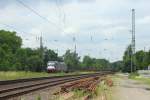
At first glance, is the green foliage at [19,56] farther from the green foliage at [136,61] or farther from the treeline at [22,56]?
the green foliage at [136,61]

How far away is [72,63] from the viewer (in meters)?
154

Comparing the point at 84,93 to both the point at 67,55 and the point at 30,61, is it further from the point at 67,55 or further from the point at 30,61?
the point at 67,55

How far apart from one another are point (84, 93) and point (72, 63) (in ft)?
428

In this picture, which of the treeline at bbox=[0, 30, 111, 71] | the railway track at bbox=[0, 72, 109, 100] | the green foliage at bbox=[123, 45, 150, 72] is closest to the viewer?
the railway track at bbox=[0, 72, 109, 100]

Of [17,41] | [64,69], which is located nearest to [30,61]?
[64,69]

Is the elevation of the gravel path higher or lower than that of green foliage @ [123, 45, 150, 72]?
lower

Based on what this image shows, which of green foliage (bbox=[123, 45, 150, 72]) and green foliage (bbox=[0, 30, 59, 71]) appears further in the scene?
green foliage (bbox=[123, 45, 150, 72])

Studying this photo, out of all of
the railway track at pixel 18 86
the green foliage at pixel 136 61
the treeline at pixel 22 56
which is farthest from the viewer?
the green foliage at pixel 136 61

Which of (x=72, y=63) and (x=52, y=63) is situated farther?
(x=72, y=63)

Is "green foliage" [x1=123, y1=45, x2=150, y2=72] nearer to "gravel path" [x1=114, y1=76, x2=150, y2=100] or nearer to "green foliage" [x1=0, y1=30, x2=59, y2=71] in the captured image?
"green foliage" [x1=0, y1=30, x2=59, y2=71]

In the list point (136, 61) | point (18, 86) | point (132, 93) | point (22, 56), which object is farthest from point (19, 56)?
point (132, 93)

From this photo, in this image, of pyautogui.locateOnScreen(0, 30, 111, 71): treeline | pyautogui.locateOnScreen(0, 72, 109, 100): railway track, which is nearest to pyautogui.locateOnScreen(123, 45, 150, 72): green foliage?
pyautogui.locateOnScreen(0, 30, 111, 71): treeline

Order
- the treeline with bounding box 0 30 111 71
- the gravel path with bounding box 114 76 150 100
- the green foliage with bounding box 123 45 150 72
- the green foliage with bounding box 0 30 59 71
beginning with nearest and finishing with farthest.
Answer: the gravel path with bounding box 114 76 150 100 < the green foliage with bounding box 0 30 59 71 < the treeline with bounding box 0 30 111 71 < the green foliage with bounding box 123 45 150 72

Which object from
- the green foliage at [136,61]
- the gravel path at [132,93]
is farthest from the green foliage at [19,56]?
the gravel path at [132,93]
